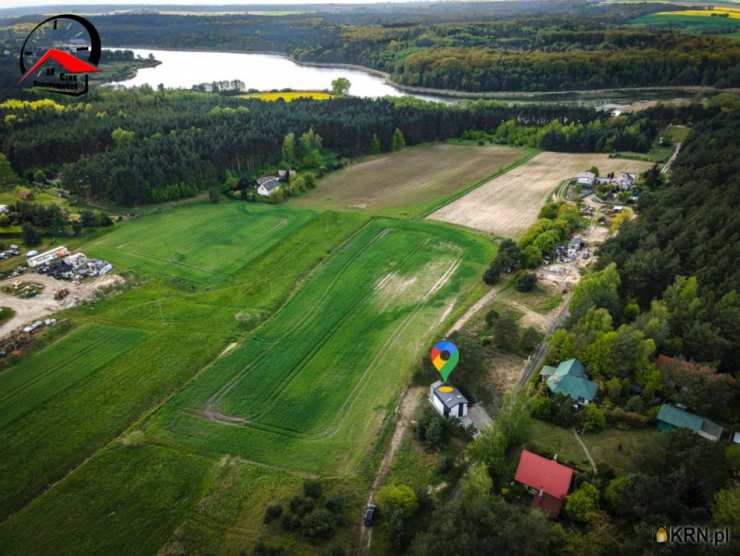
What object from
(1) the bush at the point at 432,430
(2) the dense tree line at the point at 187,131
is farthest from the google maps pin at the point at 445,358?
(2) the dense tree line at the point at 187,131

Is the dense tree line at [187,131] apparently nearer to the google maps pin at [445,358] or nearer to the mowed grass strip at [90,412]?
the mowed grass strip at [90,412]

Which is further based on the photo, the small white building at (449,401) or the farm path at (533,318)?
the farm path at (533,318)

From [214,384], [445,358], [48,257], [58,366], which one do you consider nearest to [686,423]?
[445,358]

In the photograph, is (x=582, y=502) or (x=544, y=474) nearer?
(x=582, y=502)

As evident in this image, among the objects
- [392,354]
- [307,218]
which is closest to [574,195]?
[307,218]

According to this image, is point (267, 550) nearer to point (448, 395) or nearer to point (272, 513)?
point (272, 513)

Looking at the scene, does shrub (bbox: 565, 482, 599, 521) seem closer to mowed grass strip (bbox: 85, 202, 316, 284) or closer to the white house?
mowed grass strip (bbox: 85, 202, 316, 284)

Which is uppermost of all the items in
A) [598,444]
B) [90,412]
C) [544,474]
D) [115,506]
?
[544,474]
